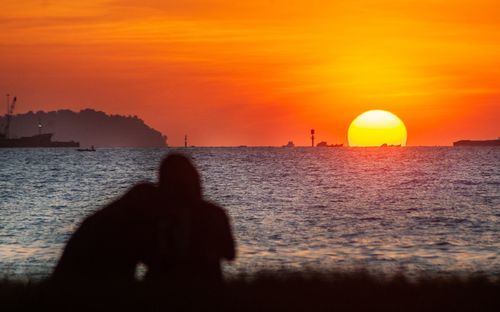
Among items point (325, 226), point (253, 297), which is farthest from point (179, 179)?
point (325, 226)

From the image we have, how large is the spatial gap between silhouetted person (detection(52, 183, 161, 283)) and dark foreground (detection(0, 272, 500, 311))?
56 cm

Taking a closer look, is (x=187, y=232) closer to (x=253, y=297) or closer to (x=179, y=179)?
(x=179, y=179)

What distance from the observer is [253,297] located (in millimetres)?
9539

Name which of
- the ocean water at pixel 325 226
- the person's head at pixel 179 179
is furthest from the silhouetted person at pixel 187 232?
the ocean water at pixel 325 226

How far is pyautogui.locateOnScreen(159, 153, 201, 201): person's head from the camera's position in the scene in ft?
26.8

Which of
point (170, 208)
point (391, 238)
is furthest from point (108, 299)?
point (391, 238)

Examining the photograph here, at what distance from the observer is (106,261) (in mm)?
8617

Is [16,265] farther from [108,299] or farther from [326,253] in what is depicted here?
[108,299]

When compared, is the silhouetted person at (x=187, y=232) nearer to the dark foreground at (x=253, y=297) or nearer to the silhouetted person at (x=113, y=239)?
the silhouetted person at (x=113, y=239)

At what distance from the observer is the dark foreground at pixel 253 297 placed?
9133 millimetres

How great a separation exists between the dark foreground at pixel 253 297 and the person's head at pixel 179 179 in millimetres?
1199

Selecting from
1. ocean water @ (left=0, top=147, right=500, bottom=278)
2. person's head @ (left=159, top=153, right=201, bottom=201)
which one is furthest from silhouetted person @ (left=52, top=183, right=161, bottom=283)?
ocean water @ (left=0, top=147, right=500, bottom=278)

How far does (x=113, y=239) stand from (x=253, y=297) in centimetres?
187

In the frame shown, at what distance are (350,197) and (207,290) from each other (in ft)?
196
